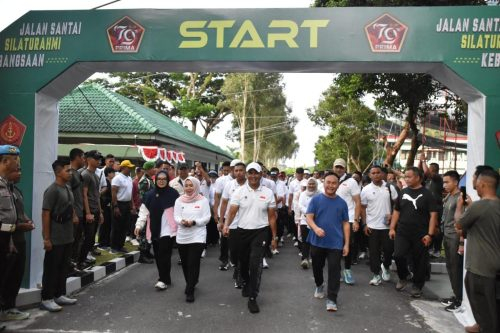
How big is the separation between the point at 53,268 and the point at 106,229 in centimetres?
438

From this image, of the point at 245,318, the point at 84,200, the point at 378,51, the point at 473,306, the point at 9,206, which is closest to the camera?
the point at 473,306

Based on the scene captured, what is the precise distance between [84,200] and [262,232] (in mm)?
3111

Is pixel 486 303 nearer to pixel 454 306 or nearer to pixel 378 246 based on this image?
pixel 454 306

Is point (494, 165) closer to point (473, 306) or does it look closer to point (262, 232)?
point (473, 306)

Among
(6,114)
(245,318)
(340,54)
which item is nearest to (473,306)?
(245,318)

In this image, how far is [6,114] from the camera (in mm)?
6469

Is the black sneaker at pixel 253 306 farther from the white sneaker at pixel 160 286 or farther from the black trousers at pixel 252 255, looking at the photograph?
the white sneaker at pixel 160 286

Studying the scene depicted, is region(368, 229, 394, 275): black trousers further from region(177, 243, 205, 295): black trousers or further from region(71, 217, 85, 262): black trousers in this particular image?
region(71, 217, 85, 262): black trousers

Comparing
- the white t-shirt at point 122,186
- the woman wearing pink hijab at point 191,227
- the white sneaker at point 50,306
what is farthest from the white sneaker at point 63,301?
the white t-shirt at point 122,186

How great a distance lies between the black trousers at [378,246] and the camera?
7.64 m

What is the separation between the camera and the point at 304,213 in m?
9.12

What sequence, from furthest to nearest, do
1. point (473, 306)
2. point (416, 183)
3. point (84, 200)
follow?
point (84, 200) → point (416, 183) → point (473, 306)

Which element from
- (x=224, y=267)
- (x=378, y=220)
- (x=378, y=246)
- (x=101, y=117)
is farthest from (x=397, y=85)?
(x=101, y=117)

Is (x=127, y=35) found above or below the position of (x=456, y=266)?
above
